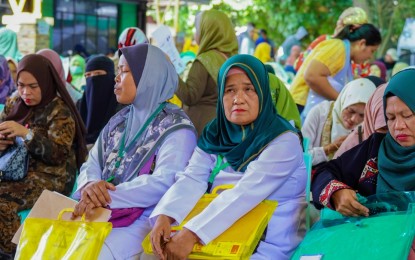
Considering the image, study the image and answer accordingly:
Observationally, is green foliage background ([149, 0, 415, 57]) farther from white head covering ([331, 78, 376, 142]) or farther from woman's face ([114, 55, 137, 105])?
woman's face ([114, 55, 137, 105])

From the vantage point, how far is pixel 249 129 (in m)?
Answer: 3.43

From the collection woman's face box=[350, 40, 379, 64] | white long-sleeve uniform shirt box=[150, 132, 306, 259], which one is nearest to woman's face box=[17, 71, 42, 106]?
white long-sleeve uniform shirt box=[150, 132, 306, 259]

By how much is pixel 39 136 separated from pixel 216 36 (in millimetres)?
1796

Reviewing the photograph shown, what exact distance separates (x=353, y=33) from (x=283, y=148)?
118 inches

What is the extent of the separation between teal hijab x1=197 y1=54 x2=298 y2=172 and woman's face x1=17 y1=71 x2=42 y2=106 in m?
1.70

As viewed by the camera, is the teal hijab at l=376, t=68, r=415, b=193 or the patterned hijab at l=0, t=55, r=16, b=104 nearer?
the teal hijab at l=376, t=68, r=415, b=193

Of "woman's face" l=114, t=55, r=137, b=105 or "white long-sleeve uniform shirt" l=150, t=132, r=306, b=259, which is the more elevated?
"woman's face" l=114, t=55, r=137, b=105

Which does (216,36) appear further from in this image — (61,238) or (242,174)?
(61,238)

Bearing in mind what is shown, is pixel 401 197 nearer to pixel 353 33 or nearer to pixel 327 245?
pixel 327 245

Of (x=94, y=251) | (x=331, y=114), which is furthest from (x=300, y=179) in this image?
(x=331, y=114)

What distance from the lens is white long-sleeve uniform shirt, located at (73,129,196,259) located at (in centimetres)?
355

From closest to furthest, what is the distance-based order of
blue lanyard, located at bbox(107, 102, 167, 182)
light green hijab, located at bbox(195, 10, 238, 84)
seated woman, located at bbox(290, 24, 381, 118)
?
1. blue lanyard, located at bbox(107, 102, 167, 182)
2. light green hijab, located at bbox(195, 10, 238, 84)
3. seated woman, located at bbox(290, 24, 381, 118)

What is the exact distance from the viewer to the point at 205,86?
5.46 meters

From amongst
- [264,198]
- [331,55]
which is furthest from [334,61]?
[264,198]
